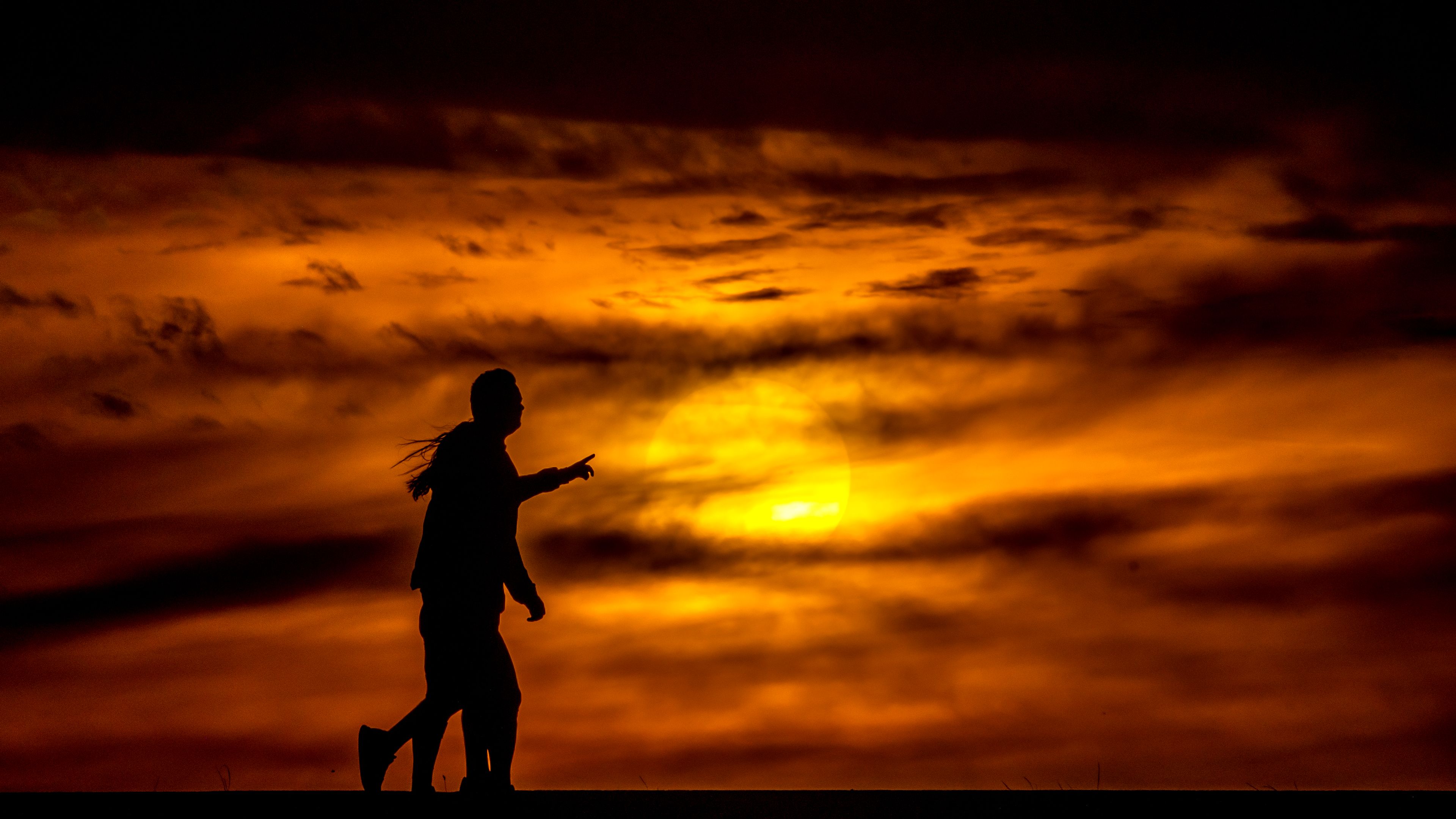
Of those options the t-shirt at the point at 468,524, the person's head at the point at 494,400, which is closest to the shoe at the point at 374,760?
the t-shirt at the point at 468,524

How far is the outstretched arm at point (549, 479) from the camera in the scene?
803cm

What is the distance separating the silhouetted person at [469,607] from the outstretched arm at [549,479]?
134 mm

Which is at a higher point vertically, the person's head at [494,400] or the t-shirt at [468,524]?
the person's head at [494,400]

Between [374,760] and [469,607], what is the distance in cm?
95

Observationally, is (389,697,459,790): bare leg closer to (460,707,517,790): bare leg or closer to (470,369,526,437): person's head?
(460,707,517,790): bare leg

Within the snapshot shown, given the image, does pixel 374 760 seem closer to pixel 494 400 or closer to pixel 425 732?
pixel 425 732

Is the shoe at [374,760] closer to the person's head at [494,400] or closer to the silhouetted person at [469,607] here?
the silhouetted person at [469,607]

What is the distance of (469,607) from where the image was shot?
7805 millimetres

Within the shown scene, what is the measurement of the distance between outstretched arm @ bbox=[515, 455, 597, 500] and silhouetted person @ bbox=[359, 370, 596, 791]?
0.13 meters

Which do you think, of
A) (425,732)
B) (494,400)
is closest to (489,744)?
(425,732)
